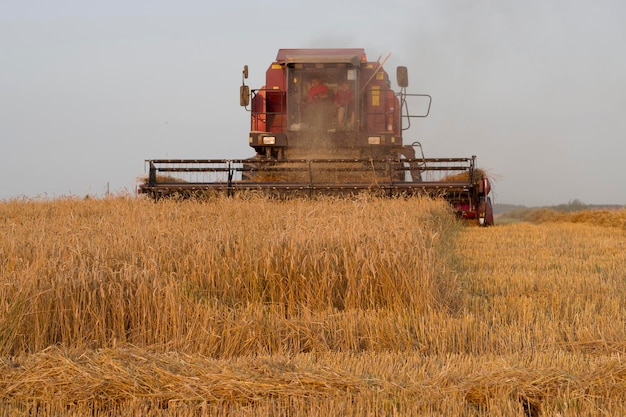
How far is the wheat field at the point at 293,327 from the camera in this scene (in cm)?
270

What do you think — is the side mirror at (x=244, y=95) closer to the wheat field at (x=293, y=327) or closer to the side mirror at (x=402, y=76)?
the side mirror at (x=402, y=76)

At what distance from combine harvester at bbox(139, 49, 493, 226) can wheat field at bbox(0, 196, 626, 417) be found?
15.9ft

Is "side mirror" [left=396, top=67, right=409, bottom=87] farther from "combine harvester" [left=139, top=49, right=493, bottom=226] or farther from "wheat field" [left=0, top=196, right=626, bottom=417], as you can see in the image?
"wheat field" [left=0, top=196, right=626, bottom=417]

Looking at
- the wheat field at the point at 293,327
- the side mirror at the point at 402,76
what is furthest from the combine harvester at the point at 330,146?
the wheat field at the point at 293,327

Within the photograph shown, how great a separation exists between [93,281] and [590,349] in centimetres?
284

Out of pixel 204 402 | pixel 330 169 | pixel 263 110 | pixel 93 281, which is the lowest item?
pixel 204 402

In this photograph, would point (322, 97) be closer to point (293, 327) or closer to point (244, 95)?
point (244, 95)

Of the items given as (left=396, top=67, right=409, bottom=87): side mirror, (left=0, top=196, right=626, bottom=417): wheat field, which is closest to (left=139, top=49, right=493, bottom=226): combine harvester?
(left=396, top=67, right=409, bottom=87): side mirror

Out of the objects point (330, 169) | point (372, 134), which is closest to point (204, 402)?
point (330, 169)

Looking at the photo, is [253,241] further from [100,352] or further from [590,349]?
[590,349]

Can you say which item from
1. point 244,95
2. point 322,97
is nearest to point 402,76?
point 322,97

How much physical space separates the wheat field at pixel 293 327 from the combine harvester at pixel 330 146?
4.84 meters

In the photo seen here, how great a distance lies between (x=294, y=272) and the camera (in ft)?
15.0

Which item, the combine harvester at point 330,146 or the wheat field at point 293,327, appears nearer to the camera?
the wheat field at point 293,327
